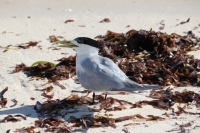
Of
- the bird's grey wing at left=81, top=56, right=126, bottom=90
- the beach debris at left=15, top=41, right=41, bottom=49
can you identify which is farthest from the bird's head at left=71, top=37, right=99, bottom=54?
the beach debris at left=15, top=41, right=41, bottom=49

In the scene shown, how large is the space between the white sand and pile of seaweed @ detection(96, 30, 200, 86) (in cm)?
28

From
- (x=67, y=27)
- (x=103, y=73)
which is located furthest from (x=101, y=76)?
(x=67, y=27)

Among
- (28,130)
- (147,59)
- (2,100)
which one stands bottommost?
(28,130)

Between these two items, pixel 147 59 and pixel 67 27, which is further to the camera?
pixel 67 27

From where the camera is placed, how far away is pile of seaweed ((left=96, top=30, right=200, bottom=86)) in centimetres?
584

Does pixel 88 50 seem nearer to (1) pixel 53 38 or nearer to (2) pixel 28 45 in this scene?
(2) pixel 28 45

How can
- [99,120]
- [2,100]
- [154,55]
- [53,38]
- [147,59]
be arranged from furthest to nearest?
[53,38]
[154,55]
[147,59]
[2,100]
[99,120]

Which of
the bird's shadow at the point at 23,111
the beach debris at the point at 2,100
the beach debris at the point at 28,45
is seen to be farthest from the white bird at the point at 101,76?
the beach debris at the point at 28,45

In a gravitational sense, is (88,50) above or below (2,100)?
above

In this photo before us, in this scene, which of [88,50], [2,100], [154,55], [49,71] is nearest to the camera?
[2,100]

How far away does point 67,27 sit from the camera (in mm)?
7516

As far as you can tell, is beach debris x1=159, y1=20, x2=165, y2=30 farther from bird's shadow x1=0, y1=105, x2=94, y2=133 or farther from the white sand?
bird's shadow x1=0, y1=105, x2=94, y2=133

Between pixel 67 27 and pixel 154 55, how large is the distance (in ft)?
5.22

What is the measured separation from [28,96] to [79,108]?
1.86 feet
